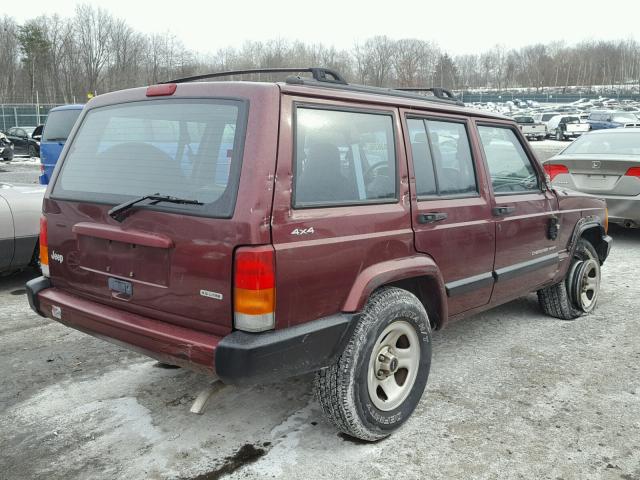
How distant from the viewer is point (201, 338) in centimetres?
258

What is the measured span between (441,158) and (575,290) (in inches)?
90.4

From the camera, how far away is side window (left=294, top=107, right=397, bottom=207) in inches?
107

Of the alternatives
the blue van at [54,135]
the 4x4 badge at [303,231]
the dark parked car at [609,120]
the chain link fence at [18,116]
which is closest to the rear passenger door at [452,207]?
the 4x4 badge at [303,231]

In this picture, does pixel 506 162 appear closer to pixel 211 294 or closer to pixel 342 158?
pixel 342 158

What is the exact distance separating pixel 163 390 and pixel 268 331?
1442 mm

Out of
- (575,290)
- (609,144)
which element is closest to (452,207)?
(575,290)

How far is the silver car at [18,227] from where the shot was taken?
17.7 ft

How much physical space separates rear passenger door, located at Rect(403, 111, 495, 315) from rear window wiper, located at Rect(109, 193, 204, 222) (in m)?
1.26

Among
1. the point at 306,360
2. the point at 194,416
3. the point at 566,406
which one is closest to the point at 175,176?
the point at 306,360

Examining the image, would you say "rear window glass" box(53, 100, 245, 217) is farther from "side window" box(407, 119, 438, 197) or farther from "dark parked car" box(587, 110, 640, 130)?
"dark parked car" box(587, 110, 640, 130)

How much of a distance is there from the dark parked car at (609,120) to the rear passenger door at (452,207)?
3272 cm

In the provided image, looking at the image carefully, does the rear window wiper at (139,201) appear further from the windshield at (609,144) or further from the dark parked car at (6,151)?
the dark parked car at (6,151)

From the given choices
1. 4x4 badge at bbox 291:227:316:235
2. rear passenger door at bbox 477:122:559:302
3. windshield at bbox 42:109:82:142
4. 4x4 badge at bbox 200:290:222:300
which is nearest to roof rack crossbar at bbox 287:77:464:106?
rear passenger door at bbox 477:122:559:302

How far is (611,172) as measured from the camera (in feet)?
25.2
